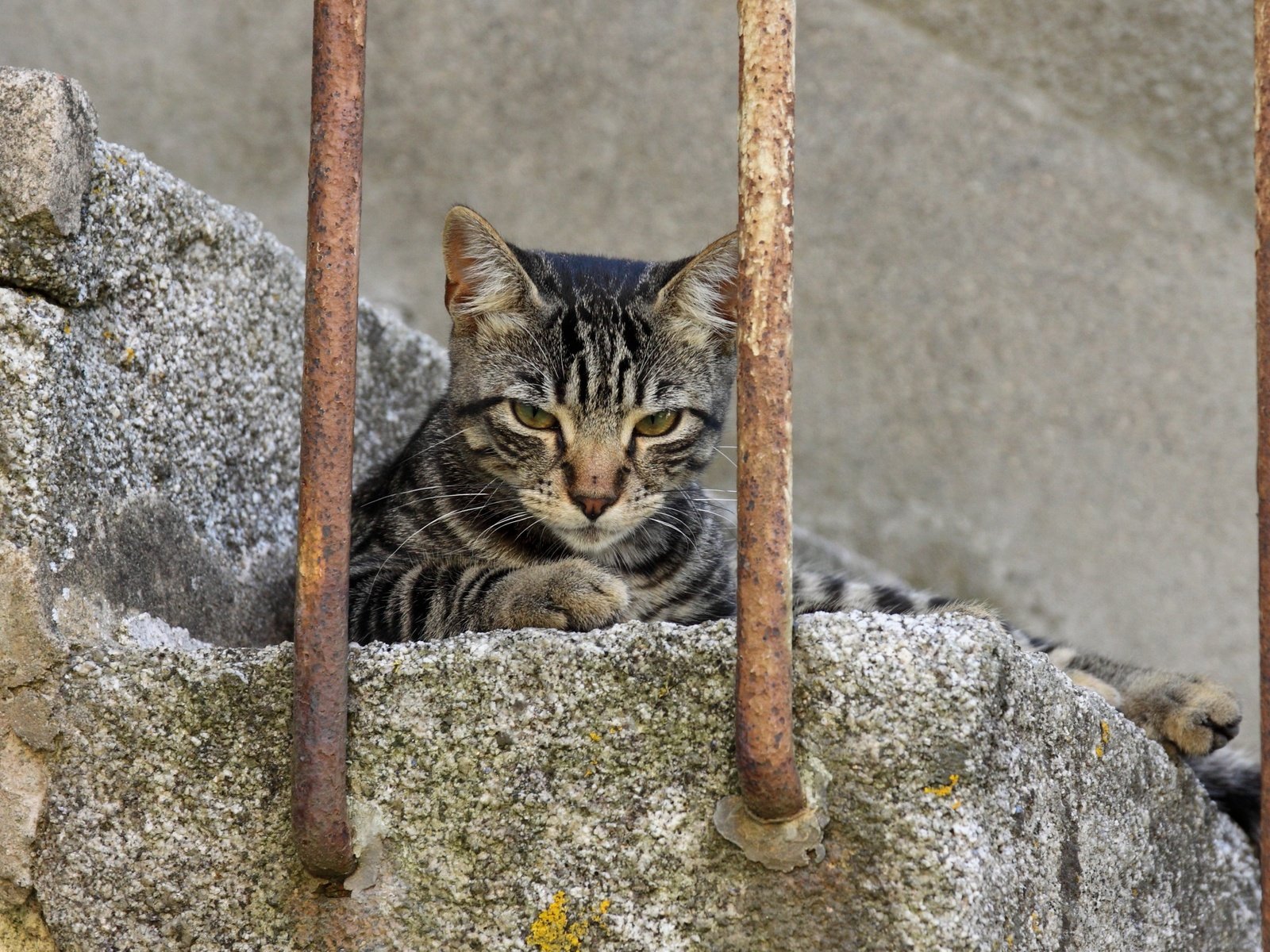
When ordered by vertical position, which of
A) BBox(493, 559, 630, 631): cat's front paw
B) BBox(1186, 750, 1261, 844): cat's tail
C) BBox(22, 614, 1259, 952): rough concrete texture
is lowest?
BBox(1186, 750, 1261, 844): cat's tail

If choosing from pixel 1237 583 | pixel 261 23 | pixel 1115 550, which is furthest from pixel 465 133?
pixel 1237 583

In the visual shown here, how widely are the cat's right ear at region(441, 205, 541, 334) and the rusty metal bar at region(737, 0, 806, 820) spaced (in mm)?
867

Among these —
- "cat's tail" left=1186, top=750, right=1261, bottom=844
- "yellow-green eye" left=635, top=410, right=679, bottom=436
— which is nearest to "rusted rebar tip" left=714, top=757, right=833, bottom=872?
"yellow-green eye" left=635, top=410, right=679, bottom=436

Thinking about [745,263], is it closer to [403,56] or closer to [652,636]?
[652,636]

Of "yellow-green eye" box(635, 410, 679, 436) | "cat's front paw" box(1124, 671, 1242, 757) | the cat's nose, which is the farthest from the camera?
"yellow-green eye" box(635, 410, 679, 436)

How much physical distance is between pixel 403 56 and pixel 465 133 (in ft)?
1.05

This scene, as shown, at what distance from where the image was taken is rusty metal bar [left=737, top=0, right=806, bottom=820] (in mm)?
1371

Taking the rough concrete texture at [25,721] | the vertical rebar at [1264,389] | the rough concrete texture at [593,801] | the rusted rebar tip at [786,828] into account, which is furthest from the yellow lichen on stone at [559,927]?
the vertical rebar at [1264,389]

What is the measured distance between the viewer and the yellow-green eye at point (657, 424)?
7.41 ft

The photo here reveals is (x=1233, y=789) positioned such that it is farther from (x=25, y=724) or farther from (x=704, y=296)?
(x=25, y=724)

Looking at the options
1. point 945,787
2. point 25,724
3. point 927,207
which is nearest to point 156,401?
point 25,724

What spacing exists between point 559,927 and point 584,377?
102cm

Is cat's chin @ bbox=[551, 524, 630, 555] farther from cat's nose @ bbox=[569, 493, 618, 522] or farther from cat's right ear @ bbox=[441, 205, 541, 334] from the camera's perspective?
cat's right ear @ bbox=[441, 205, 541, 334]

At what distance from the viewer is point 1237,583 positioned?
404cm
